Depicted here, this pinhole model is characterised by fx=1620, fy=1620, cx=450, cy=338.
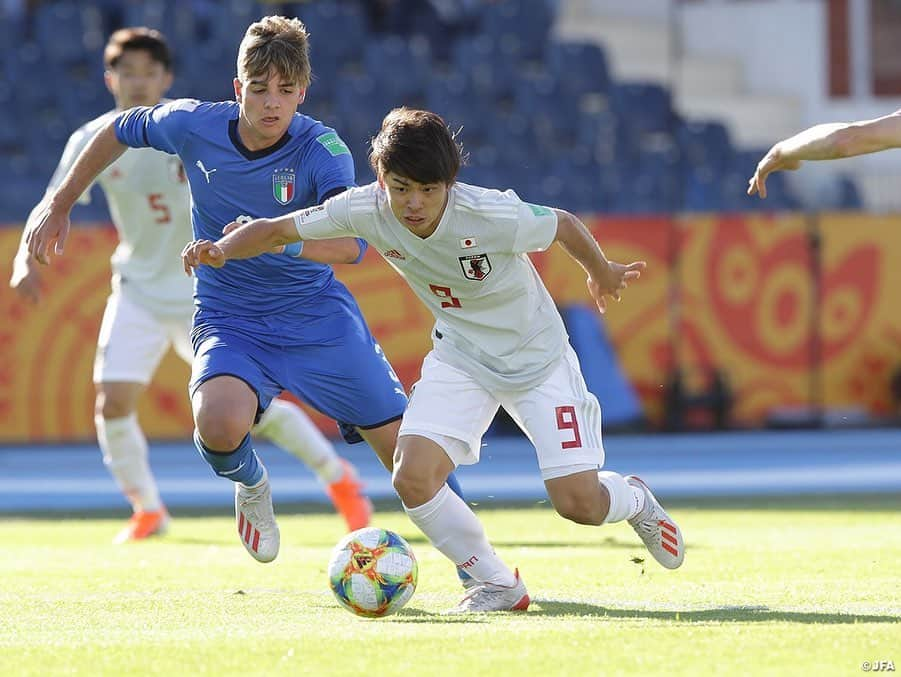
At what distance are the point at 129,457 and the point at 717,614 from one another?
4.79m

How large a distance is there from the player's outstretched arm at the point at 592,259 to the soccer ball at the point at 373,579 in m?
1.18

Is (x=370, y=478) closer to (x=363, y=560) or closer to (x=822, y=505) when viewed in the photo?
(x=822, y=505)

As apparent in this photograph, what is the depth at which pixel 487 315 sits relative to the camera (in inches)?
241

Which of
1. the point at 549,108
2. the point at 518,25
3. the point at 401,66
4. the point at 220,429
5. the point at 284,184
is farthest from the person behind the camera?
the point at 518,25

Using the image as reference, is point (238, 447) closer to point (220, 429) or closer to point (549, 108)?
point (220, 429)

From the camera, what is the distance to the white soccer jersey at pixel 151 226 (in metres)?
9.20

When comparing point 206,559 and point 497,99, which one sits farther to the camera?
point 497,99

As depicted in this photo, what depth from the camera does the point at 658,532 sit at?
6453 millimetres

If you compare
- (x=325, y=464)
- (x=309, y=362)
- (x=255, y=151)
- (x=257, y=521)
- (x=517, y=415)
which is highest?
(x=255, y=151)

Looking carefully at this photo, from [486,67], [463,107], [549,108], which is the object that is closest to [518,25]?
[486,67]

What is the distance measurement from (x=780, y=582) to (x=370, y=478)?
7771 millimetres

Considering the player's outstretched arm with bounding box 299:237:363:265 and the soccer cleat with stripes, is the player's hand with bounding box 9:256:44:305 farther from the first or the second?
the player's outstretched arm with bounding box 299:237:363:265

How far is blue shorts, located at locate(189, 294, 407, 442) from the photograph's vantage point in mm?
6754

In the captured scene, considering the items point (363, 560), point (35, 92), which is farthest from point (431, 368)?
point (35, 92)
